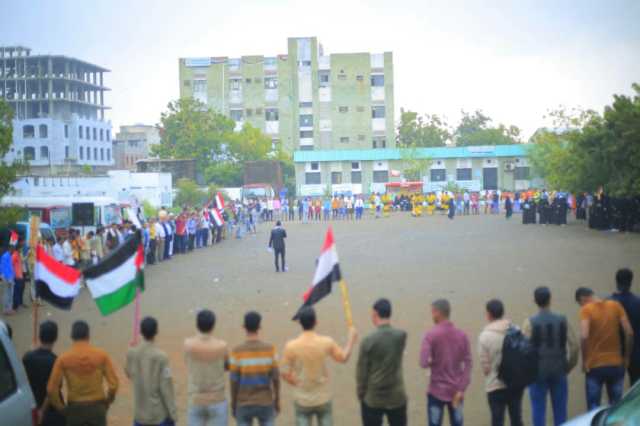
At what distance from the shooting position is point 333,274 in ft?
26.6

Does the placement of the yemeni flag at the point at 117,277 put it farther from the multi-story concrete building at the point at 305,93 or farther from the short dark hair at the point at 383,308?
the multi-story concrete building at the point at 305,93

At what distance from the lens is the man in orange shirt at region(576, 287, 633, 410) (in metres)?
7.58

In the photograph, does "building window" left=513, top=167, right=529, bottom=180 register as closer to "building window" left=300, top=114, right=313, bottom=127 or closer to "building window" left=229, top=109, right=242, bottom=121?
"building window" left=300, top=114, right=313, bottom=127

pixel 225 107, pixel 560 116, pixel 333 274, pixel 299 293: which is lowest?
pixel 299 293

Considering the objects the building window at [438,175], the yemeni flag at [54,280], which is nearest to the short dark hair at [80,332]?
the yemeni flag at [54,280]

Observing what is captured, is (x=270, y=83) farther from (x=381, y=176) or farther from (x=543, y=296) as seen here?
(x=543, y=296)

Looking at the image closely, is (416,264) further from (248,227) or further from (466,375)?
(248,227)

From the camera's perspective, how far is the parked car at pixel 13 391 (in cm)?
602

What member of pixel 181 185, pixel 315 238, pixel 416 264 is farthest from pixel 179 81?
pixel 416 264

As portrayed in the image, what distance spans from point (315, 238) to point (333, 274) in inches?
1166

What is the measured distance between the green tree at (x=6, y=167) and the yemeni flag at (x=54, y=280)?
490 inches

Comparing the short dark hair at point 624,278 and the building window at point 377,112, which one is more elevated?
the building window at point 377,112

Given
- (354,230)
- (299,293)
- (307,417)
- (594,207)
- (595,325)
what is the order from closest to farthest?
(307,417) → (595,325) → (299,293) → (594,207) → (354,230)

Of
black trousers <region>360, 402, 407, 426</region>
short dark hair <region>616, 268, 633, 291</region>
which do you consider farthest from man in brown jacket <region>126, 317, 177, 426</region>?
short dark hair <region>616, 268, 633, 291</region>
